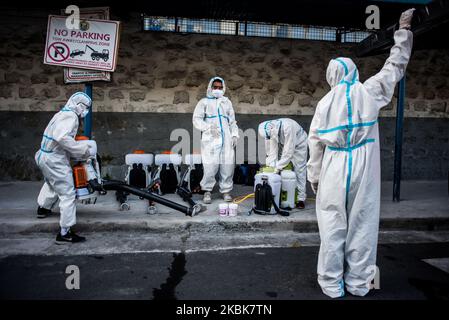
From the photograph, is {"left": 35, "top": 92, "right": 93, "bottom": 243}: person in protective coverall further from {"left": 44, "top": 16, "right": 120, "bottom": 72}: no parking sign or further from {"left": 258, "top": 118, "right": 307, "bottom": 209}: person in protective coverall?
{"left": 258, "top": 118, "right": 307, "bottom": 209}: person in protective coverall

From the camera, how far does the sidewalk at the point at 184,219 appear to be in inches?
189

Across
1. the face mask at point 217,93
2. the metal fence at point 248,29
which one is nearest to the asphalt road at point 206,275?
the face mask at point 217,93

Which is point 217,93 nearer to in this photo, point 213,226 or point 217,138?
point 217,138

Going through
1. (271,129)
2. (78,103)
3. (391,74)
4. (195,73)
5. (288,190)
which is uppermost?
(195,73)

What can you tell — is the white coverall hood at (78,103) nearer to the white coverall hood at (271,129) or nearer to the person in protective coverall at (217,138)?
the person in protective coverall at (217,138)

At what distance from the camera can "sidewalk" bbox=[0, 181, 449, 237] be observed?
4812 mm

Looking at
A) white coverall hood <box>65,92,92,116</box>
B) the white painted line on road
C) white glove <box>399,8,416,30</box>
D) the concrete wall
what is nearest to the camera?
white glove <box>399,8,416,30</box>

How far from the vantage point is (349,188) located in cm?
298

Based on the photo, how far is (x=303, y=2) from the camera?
6.62 meters

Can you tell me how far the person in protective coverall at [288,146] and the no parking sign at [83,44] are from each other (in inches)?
112

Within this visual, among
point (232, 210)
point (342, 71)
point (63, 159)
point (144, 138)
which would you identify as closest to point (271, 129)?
point (232, 210)

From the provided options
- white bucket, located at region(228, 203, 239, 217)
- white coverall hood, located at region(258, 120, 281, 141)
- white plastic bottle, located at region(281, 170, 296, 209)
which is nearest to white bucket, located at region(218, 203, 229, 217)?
white bucket, located at region(228, 203, 239, 217)

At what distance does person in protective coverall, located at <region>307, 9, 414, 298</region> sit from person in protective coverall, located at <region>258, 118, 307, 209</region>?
2563 mm

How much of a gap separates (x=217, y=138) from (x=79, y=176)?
→ 254 centimetres
